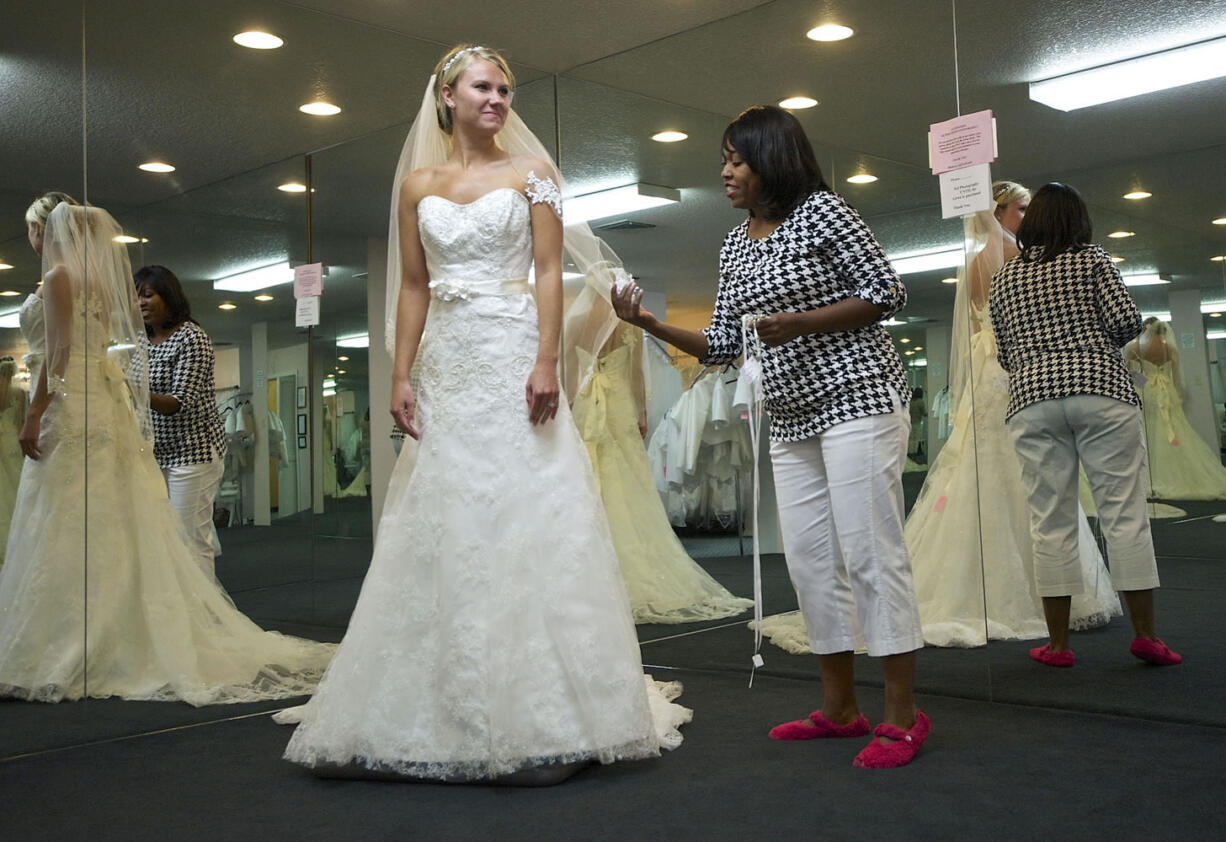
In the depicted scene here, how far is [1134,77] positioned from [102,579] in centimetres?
333

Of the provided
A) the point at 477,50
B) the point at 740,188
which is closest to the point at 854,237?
the point at 740,188

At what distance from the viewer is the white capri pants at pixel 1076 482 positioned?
10.3 feet

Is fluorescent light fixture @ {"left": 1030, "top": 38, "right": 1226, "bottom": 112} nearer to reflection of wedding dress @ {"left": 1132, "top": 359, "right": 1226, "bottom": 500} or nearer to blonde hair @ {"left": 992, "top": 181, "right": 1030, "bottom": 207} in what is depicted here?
blonde hair @ {"left": 992, "top": 181, "right": 1030, "bottom": 207}

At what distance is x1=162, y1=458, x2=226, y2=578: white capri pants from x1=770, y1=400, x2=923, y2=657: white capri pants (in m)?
1.87

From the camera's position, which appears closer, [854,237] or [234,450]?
[854,237]

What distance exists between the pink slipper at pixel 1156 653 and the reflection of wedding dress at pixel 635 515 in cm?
151

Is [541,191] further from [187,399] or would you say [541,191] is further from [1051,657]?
[1051,657]

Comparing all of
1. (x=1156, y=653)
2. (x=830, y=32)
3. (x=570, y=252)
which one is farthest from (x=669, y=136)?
(x=1156, y=653)

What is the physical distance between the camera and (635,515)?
4516 mm

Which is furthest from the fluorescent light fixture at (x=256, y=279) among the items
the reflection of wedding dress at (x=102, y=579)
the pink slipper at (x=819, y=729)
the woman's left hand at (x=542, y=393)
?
the pink slipper at (x=819, y=729)

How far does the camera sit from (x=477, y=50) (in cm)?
311

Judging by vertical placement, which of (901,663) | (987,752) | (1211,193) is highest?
(1211,193)

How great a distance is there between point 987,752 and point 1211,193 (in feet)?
5.04

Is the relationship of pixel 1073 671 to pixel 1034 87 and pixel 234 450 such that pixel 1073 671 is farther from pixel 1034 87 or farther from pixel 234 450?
pixel 234 450
